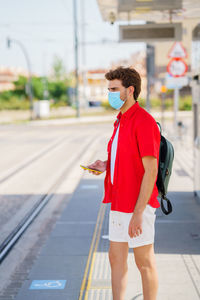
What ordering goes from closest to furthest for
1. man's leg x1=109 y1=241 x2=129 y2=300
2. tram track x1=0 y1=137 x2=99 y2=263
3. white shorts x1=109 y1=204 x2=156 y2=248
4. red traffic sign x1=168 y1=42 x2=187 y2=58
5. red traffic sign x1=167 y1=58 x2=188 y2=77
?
white shorts x1=109 y1=204 x2=156 y2=248, man's leg x1=109 y1=241 x2=129 y2=300, tram track x1=0 y1=137 x2=99 y2=263, red traffic sign x1=168 y1=42 x2=187 y2=58, red traffic sign x1=167 y1=58 x2=188 y2=77

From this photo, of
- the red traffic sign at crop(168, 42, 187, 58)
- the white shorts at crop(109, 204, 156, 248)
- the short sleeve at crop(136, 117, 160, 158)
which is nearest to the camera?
the short sleeve at crop(136, 117, 160, 158)

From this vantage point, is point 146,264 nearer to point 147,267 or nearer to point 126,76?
point 147,267

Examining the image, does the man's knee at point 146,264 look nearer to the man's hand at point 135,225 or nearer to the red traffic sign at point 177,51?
the man's hand at point 135,225

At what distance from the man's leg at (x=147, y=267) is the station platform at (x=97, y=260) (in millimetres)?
711

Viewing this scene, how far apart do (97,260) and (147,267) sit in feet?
5.78

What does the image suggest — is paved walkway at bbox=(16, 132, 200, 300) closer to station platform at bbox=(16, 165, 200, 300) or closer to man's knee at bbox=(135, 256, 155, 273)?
station platform at bbox=(16, 165, 200, 300)

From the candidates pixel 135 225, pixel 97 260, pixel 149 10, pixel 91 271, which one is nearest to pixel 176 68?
pixel 149 10

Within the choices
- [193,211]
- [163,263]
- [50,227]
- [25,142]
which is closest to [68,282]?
[163,263]

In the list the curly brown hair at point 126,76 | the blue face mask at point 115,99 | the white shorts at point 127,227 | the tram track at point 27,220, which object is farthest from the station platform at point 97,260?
the curly brown hair at point 126,76

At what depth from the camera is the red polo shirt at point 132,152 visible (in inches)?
112

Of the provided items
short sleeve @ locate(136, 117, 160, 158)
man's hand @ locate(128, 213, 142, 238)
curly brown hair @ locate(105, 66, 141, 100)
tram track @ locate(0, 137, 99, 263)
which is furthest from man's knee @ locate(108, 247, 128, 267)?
tram track @ locate(0, 137, 99, 263)

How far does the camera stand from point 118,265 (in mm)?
3129

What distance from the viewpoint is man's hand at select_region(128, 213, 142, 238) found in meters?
2.88

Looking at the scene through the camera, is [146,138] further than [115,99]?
Result: No
